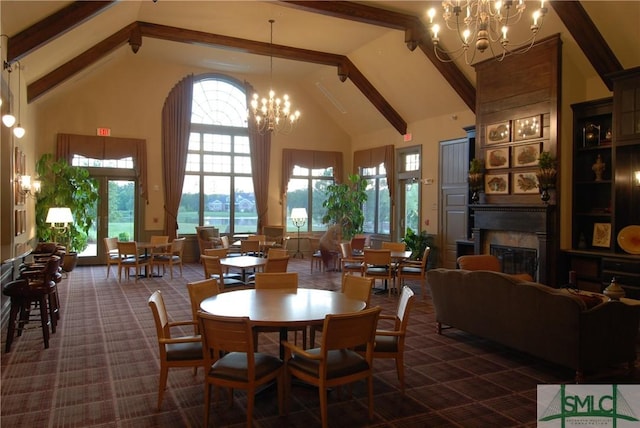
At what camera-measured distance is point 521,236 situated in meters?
7.19

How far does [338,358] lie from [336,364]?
107mm

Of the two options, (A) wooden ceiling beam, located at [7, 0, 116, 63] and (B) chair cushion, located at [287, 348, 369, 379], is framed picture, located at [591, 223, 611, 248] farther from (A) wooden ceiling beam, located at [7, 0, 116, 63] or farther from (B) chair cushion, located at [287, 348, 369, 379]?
(A) wooden ceiling beam, located at [7, 0, 116, 63]

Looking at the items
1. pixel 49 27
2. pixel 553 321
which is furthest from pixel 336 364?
pixel 49 27

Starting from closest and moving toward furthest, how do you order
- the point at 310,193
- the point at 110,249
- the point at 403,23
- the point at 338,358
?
the point at 338,358
the point at 403,23
the point at 110,249
the point at 310,193

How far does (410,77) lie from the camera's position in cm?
965

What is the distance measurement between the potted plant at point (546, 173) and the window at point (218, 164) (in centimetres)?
737

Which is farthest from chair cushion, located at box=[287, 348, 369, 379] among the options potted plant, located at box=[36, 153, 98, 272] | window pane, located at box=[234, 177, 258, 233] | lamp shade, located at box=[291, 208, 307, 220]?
window pane, located at box=[234, 177, 258, 233]

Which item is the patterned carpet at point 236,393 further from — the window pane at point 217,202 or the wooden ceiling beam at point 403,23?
the window pane at point 217,202

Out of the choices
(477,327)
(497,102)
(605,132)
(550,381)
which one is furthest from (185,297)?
(605,132)

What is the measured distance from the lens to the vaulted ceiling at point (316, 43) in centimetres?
598

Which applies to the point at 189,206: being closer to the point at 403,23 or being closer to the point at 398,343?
the point at 403,23

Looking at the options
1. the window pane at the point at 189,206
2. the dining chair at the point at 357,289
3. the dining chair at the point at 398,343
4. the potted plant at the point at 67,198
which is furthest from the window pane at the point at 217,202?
the dining chair at the point at 398,343

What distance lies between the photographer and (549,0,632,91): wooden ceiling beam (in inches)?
241

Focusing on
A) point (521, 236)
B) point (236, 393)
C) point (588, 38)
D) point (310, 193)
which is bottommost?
point (236, 393)
